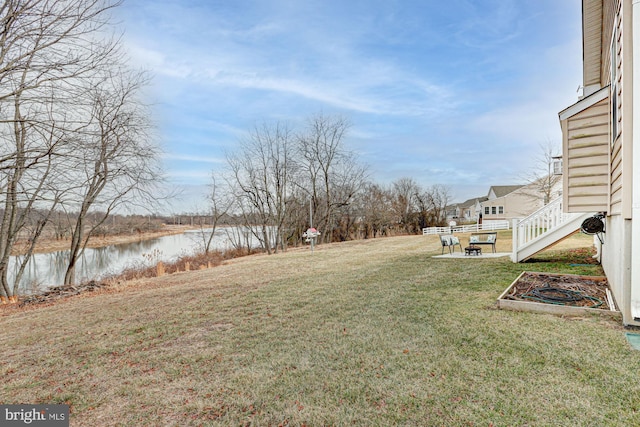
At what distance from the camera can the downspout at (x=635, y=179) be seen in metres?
3.41

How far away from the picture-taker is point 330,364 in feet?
9.93

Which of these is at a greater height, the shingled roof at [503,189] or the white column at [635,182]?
the shingled roof at [503,189]

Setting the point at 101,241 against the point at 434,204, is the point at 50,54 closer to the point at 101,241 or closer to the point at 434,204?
the point at 101,241

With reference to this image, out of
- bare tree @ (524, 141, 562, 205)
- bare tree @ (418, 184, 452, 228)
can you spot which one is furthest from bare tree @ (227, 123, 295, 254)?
bare tree @ (524, 141, 562, 205)

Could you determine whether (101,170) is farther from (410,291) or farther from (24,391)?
(410,291)

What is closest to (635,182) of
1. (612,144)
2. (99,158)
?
(612,144)

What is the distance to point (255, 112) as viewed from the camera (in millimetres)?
20453

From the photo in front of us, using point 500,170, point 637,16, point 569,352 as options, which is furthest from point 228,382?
point 500,170

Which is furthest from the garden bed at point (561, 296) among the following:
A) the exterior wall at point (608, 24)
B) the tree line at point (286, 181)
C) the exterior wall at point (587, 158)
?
the tree line at point (286, 181)

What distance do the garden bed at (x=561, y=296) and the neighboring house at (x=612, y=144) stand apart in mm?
215

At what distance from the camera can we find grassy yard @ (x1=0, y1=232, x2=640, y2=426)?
7.43 ft

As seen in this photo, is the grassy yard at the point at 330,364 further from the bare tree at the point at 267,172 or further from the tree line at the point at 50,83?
the bare tree at the point at 267,172

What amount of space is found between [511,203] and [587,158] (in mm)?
31893

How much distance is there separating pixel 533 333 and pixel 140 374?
406 cm
